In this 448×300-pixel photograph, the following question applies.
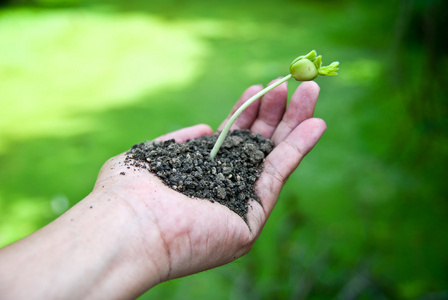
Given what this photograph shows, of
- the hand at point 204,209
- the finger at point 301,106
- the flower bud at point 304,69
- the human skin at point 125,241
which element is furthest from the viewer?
the finger at point 301,106

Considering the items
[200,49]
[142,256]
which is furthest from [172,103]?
[142,256]

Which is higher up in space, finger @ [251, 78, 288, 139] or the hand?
finger @ [251, 78, 288, 139]

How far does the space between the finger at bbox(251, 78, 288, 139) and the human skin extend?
28 cm

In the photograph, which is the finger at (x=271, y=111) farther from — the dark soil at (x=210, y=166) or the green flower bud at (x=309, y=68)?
the green flower bud at (x=309, y=68)

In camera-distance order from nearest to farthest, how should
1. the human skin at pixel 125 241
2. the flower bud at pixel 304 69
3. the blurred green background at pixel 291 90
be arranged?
the human skin at pixel 125 241
the flower bud at pixel 304 69
the blurred green background at pixel 291 90

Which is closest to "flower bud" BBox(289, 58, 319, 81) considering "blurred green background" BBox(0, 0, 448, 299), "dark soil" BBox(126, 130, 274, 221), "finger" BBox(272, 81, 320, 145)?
"finger" BBox(272, 81, 320, 145)

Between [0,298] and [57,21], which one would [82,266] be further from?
[57,21]

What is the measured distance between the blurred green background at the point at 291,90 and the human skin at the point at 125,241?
86 centimetres

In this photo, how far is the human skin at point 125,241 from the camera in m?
0.71

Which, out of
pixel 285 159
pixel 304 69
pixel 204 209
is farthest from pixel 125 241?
pixel 304 69

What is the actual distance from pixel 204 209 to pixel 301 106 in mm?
503

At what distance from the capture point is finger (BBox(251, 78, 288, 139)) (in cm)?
124

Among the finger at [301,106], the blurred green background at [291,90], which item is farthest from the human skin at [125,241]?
the blurred green background at [291,90]

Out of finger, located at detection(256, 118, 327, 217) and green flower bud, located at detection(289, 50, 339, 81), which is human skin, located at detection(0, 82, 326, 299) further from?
green flower bud, located at detection(289, 50, 339, 81)
